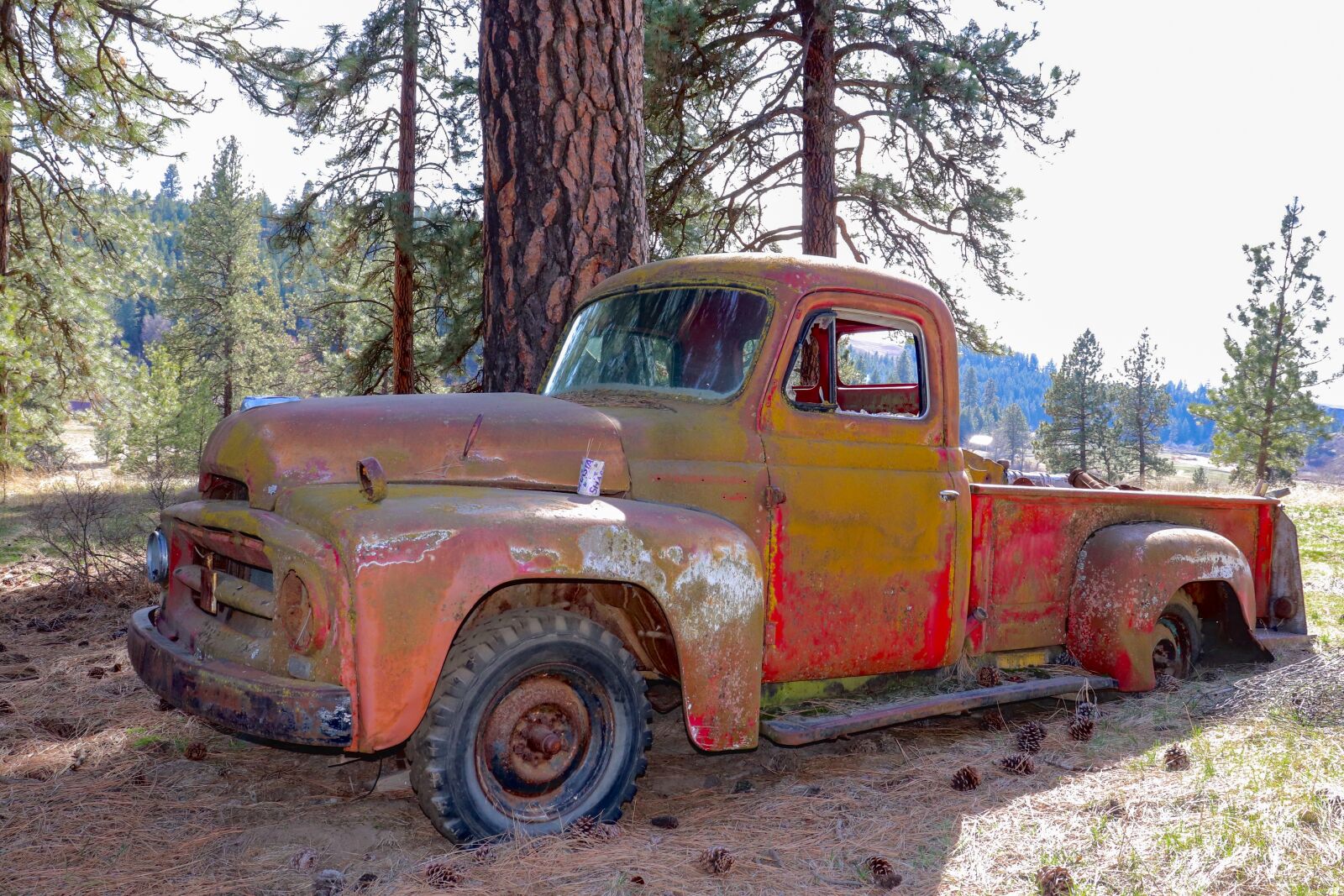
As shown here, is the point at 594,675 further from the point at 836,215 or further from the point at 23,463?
the point at 23,463

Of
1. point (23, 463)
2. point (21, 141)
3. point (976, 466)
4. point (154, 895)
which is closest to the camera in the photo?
point (154, 895)

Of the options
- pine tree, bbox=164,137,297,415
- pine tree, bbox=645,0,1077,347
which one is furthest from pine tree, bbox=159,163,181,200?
pine tree, bbox=645,0,1077,347

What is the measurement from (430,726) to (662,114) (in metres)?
9.61

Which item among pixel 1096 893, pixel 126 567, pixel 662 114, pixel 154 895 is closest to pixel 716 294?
pixel 1096 893

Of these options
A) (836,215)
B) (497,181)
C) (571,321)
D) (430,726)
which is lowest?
(430,726)

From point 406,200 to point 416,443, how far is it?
11.2 m

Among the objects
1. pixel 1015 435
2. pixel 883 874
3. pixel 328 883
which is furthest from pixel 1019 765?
pixel 1015 435

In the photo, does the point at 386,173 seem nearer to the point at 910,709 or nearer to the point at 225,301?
the point at 910,709

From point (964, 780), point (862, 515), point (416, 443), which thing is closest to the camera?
point (416, 443)

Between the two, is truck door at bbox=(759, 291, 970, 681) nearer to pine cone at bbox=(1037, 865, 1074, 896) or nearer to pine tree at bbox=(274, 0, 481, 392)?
pine cone at bbox=(1037, 865, 1074, 896)

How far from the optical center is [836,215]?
1166cm

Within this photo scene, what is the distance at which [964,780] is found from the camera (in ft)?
12.0

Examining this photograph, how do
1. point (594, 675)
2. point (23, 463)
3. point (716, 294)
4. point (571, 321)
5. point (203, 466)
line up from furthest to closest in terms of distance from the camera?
point (23, 463), point (571, 321), point (716, 294), point (203, 466), point (594, 675)

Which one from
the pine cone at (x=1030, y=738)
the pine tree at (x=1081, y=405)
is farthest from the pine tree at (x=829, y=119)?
the pine tree at (x=1081, y=405)
